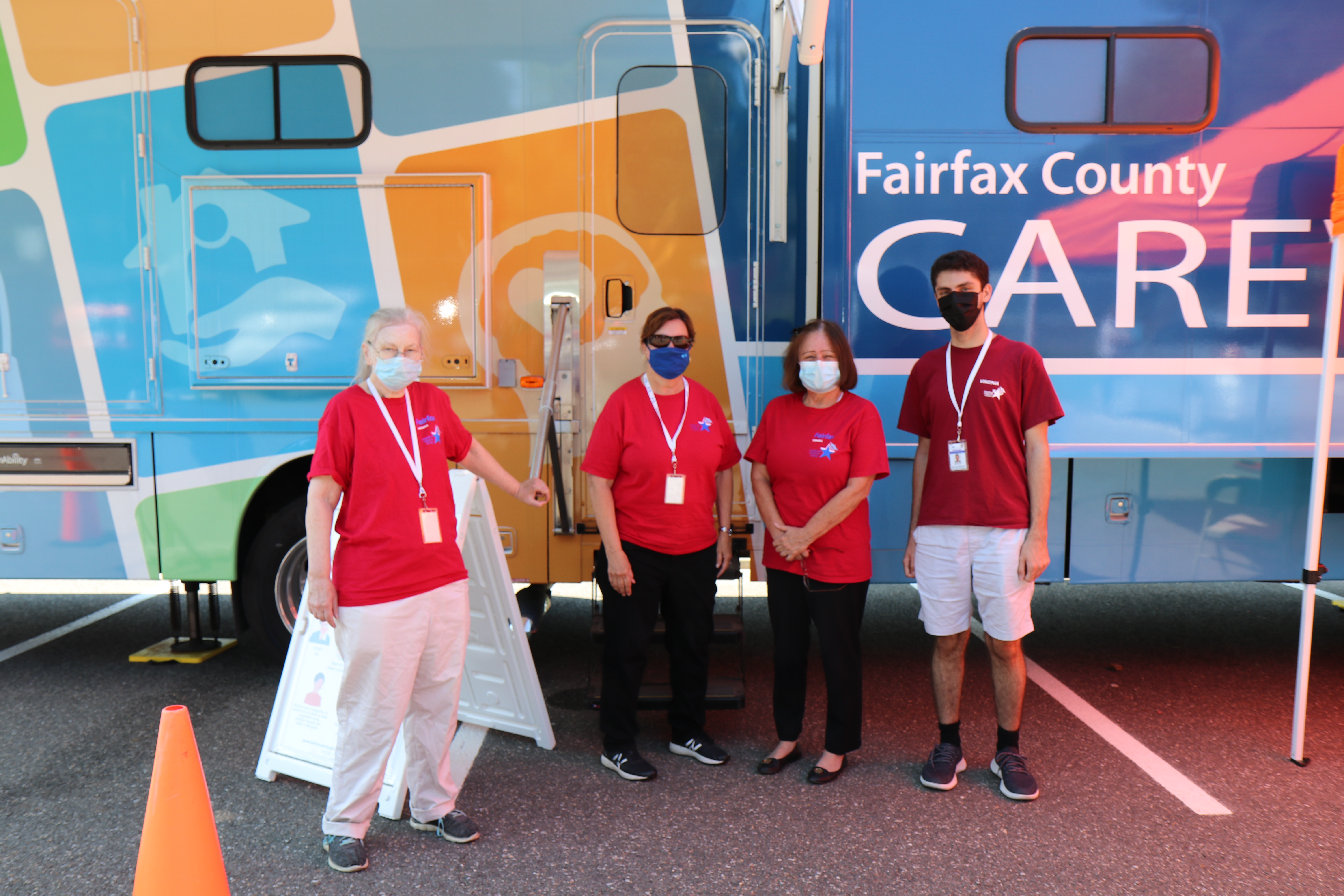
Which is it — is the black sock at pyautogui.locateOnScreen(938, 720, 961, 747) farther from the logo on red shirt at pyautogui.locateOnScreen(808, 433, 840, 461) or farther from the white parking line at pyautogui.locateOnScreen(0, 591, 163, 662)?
the white parking line at pyautogui.locateOnScreen(0, 591, 163, 662)

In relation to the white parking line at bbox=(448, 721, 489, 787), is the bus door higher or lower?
higher

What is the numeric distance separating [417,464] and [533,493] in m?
0.47

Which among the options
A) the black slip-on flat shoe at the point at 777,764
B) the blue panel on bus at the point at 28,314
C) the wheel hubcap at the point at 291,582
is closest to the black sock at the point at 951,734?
the black slip-on flat shoe at the point at 777,764

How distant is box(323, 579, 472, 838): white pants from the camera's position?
2.71 metres

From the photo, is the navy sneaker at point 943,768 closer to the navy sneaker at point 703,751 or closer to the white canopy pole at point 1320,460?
the navy sneaker at point 703,751

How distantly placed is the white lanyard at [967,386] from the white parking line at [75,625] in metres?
4.90

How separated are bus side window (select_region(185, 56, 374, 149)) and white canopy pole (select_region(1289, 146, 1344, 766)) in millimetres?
3949

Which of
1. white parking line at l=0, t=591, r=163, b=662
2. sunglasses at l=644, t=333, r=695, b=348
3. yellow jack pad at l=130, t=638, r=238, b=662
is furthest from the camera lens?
white parking line at l=0, t=591, r=163, b=662

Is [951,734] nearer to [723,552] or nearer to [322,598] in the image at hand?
[723,552]

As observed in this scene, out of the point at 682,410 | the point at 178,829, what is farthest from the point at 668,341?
the point at 178,829

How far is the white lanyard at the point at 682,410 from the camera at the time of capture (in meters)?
3.35

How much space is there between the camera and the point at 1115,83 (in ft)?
12.7

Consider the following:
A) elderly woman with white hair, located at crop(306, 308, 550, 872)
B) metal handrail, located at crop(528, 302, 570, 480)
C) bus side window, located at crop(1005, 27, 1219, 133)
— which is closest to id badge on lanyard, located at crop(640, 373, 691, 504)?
metal handrail, located at crop(528, 302, 570, 480)

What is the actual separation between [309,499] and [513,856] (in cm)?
130
